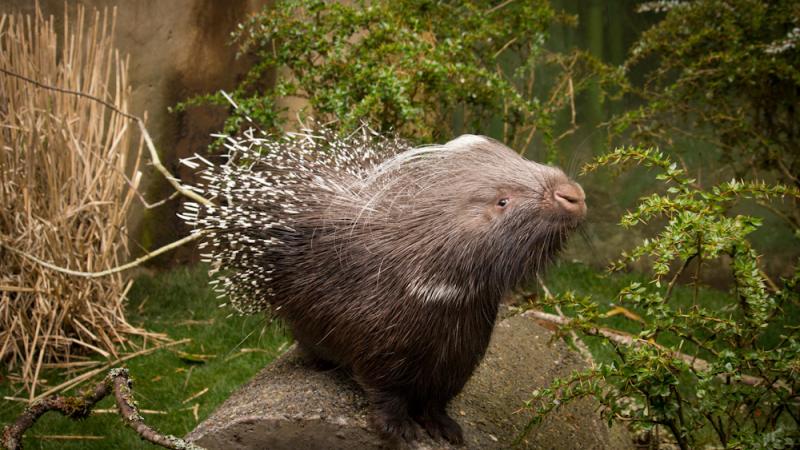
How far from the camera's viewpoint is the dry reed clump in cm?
438

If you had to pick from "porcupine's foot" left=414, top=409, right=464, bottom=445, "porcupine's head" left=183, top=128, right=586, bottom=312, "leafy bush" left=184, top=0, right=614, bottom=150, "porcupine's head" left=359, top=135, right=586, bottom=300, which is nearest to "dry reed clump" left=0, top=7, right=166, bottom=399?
"leafy bush" left=184, top=0, right=614, bottom=150

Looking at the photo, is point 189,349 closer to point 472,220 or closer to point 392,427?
point 392,427

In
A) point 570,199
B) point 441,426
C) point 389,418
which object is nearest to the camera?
point 570,199

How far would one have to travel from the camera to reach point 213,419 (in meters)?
3.00

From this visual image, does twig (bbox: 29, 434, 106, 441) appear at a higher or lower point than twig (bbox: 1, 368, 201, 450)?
lower

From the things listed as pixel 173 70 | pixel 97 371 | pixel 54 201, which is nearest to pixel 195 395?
pixel 97 371

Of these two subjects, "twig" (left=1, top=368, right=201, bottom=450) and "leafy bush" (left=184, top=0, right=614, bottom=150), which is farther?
"leafy bush" (left=184, top=0, right=614, bottom=150)

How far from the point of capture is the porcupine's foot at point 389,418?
276cm

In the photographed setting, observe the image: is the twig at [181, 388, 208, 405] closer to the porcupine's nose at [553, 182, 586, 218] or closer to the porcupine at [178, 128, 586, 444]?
the porcupine at [178, 128, 586, 444]

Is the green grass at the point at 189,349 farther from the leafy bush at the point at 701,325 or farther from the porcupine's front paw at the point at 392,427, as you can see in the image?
the leafy bush at the point at 701,325

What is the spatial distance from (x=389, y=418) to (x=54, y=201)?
266 centimetres

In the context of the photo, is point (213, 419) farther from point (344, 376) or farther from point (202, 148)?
point (202, 148)

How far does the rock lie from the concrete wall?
313 centimetres

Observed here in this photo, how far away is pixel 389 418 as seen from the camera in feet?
9.07
